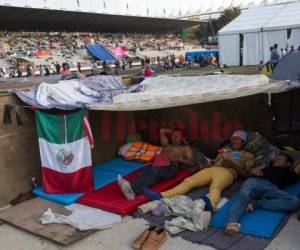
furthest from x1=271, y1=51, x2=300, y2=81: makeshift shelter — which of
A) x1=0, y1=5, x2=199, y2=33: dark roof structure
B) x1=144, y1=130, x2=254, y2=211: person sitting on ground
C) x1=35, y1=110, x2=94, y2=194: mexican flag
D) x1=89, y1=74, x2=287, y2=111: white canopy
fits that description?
x1=0, y1=5, x2=199, y2=33: dark roof structure

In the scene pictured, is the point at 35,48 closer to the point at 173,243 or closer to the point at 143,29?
the point at 143,29

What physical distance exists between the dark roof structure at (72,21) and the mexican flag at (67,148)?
36767mm

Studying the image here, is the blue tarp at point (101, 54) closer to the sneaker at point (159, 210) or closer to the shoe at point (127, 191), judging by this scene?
the shoe at point (127, 191)

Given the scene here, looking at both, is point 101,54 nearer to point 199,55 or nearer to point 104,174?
point 199,55

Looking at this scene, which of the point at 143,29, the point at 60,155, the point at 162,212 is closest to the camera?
the point at 162,212

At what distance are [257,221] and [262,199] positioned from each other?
41 centimetres

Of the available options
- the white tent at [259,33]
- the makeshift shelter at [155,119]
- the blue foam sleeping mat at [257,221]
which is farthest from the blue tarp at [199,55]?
the blue foam sleeping mat at [257,221]

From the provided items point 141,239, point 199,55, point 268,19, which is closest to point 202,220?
point 141,239

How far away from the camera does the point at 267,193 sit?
14.1 feet

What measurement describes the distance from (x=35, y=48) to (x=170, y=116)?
35.6 meters

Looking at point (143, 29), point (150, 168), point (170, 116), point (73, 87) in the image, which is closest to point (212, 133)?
point (170, 116)

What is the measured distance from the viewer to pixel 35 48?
3956cm

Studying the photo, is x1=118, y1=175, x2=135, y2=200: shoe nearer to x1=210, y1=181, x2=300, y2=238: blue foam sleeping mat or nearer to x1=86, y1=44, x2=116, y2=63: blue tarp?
x1=210, y1=181, x2=300, y2=238: blue foam sleeping mat

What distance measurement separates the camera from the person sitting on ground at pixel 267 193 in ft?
13.1
